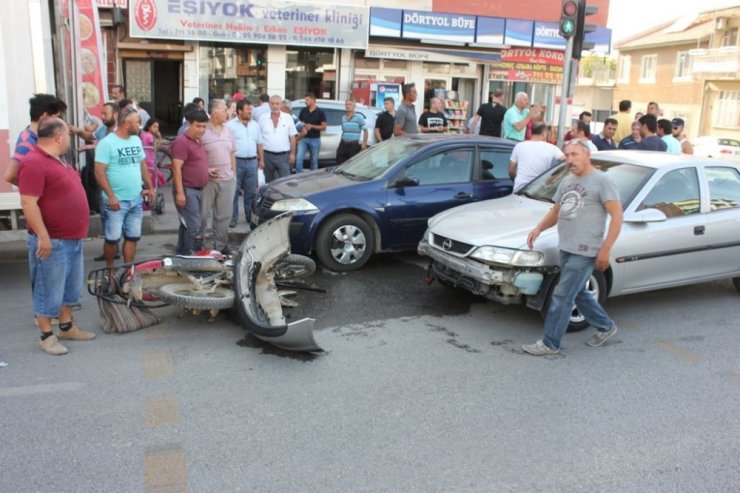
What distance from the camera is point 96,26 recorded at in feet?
30.9

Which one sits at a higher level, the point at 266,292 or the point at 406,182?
the point at 406,182

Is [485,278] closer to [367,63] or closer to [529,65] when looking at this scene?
[367,63]

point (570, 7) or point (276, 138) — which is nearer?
point (276, 138)

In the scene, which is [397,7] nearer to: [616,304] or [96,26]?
[96,26]

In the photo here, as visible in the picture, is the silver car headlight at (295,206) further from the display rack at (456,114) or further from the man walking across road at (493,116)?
the display rack at (456,114)

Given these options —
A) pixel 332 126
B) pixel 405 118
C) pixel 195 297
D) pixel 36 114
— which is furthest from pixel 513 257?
pixel 332 126

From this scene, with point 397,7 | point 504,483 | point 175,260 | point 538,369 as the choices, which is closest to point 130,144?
point 175,260

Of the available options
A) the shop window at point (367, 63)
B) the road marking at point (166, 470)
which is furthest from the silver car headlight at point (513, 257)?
the shop window at point (367, 63)

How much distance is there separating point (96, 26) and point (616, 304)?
774cm

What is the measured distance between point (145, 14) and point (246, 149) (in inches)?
318

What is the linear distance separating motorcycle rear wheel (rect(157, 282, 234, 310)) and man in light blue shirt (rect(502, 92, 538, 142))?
258 inches

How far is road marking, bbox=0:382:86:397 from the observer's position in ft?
14.0

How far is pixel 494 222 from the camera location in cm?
594

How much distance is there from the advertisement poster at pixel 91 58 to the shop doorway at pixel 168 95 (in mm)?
7568
